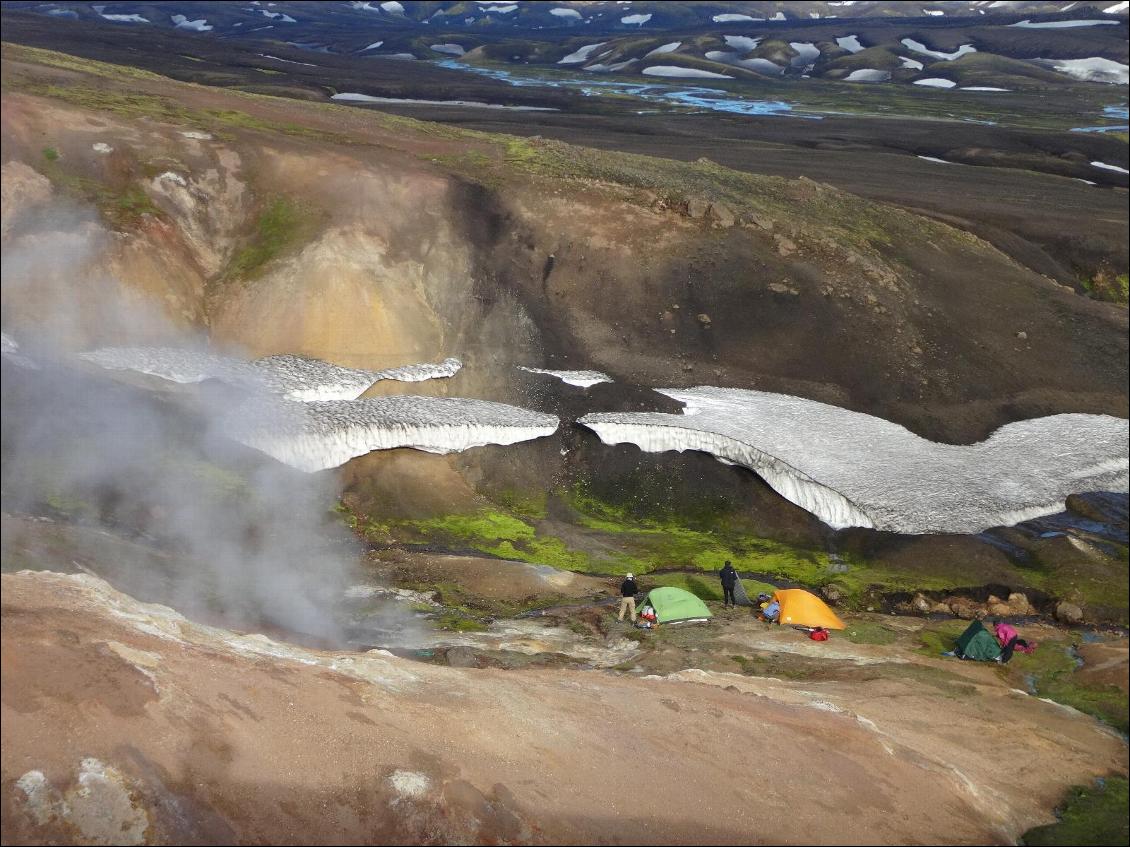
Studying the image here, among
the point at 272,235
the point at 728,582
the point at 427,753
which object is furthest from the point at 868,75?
the point at 427,753

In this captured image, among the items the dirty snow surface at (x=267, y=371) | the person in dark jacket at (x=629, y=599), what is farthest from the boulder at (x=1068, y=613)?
the dirty snow surface at (x=267, y=371)

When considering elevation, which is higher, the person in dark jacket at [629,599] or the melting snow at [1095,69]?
the melting snow at [1095,69]

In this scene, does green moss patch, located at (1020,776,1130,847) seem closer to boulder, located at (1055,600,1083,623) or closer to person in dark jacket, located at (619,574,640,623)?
boulder, located at (1055,600,1083,623)

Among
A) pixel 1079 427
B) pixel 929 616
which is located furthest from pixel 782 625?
pixel 1079 427

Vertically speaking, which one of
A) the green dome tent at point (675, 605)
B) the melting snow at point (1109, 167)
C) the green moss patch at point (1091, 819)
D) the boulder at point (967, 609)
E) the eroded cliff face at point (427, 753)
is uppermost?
the eroded cliff face at point (427, 753)

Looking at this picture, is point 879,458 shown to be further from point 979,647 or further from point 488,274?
point 488,274

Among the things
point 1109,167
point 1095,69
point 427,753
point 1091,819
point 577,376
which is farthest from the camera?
point 1095,69

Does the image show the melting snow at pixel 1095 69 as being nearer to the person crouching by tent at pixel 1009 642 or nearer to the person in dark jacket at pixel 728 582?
the person crouching by tent at pixel 1009 642
